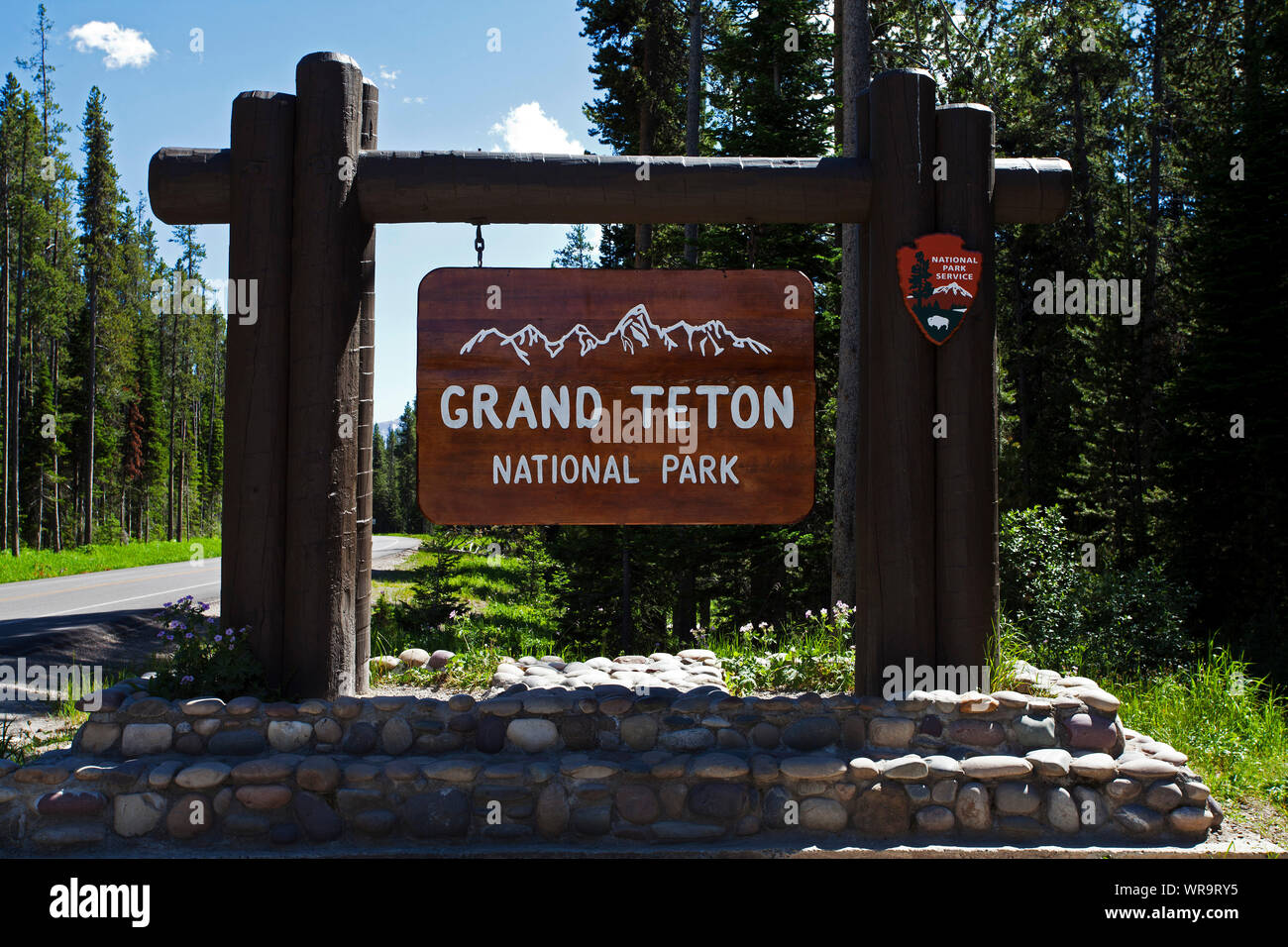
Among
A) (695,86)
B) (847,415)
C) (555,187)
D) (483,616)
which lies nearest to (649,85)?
(695,86)

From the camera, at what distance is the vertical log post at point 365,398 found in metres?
4.96

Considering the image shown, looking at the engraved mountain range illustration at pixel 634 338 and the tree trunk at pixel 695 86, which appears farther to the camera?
the tree trunk at pixel 695 86

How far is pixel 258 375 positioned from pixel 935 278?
150 inches

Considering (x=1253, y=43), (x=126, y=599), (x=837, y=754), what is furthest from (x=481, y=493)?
(x=1253, y=43)

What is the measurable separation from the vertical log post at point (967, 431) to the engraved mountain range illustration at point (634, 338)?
113 centimetres

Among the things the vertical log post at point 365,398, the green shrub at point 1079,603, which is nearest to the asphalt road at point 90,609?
the vertical log post at point 365,398

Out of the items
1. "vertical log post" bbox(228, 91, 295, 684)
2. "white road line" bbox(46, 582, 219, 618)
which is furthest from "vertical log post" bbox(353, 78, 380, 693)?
"white road line" bbox(46, 582, 219, 618)

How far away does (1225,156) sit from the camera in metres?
14.6

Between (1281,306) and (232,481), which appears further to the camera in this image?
(1281,306)

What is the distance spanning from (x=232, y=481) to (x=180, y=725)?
1.31 metres

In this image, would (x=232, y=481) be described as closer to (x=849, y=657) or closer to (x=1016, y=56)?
(x=849, y=657)

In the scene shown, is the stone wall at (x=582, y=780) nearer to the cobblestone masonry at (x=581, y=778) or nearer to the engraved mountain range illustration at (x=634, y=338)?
the cobblestone masonry at (x=581, y=778)

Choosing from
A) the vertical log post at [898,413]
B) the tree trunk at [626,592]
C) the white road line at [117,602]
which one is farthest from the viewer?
the tree trunk at [626,592]

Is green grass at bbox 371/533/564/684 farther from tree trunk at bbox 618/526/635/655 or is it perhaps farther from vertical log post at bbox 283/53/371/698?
vertical log post at bbox 283/53/371/698
